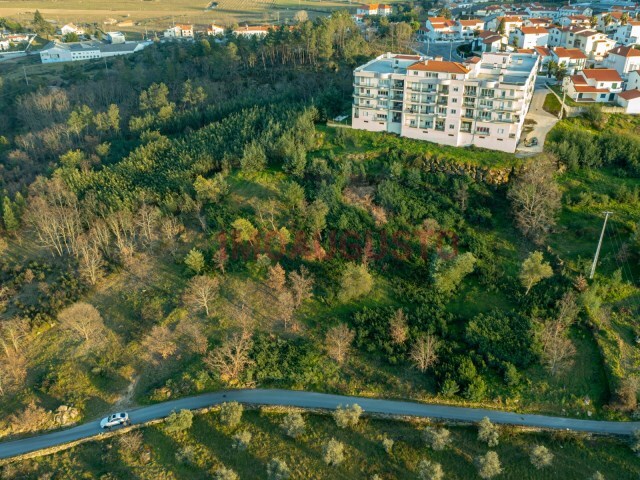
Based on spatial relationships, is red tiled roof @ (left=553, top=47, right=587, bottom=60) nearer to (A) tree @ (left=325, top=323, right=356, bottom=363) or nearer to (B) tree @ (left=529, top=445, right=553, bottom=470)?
(A) tree @ (left=325, top=323, right=356, bottom=363)

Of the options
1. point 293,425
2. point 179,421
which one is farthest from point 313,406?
point 179,421

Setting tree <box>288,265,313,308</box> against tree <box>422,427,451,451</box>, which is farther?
tree <box>288,265,313,308</box>

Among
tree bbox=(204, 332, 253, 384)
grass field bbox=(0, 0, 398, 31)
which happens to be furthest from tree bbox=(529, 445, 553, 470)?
grass field bbox=(0, 0, 398, 31)

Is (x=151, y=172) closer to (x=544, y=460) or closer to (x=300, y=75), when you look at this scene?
(x=300, y=75)

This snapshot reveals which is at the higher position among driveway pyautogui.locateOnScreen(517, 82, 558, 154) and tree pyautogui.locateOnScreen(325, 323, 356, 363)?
driveway pyautogui.locateOnScreen(517, 82, 558, 154)

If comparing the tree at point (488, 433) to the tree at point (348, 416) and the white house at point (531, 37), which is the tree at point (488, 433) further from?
the white house at point (531, 37)

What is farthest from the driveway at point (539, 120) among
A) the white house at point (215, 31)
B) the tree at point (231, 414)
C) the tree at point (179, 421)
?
the white house at point (215, 31)

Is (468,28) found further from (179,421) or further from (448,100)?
(179,421)
